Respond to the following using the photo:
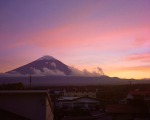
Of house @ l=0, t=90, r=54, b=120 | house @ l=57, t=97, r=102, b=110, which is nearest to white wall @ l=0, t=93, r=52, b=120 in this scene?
house @ l=0, t=90, r=54, b=120

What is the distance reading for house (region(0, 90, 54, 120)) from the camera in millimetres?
17453

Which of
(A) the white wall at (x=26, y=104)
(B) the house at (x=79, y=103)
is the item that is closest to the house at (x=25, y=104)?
(A) the white wall at (x=26, y=104)

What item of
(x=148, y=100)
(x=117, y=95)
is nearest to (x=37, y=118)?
(x=148, y=100)

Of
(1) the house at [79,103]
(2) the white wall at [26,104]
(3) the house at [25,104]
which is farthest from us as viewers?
(1) the house at [79,103]

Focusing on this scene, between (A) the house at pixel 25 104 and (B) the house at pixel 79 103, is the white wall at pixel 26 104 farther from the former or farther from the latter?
(B) the house at pixel 79 103

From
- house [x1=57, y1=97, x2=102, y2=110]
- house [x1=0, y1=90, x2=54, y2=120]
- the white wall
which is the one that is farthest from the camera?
house [x1=57, y1=97, x2=102, y2=110]

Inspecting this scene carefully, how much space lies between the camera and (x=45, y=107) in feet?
60.4

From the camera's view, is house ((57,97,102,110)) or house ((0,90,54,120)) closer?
house ((0,90,54,120))

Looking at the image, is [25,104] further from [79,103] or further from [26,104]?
[79,103]

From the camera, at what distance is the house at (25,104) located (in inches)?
→ 687

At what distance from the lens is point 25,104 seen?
18047 millimetres

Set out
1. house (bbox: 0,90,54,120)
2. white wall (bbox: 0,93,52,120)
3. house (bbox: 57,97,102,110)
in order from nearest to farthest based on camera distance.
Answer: house (bbox: 0,90,54,120) → white wall (bbox: 0,93,52,120) → house (bbox: 57,97,102,110)

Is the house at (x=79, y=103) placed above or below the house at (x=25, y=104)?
below

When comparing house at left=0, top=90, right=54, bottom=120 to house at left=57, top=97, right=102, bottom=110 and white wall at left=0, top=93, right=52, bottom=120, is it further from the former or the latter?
house at left=57, top=97, right=102, bottom=110
